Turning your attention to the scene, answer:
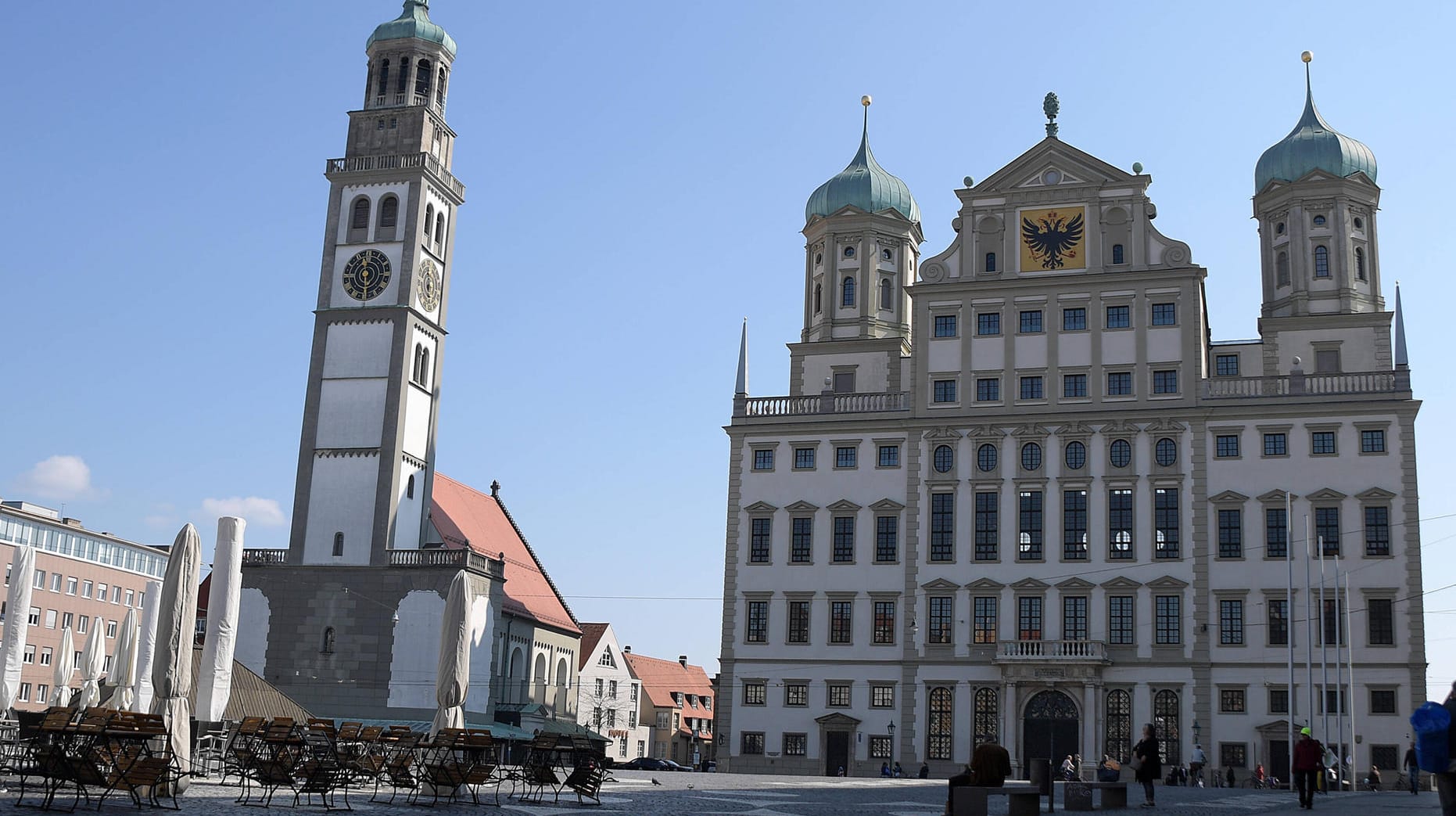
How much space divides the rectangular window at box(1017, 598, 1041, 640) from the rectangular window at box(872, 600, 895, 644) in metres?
4.84

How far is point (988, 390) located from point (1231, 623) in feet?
42.0

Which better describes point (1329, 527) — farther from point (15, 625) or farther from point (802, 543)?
point (15, 625)

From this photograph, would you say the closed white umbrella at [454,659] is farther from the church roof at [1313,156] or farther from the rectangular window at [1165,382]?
the church roof at [1313,156]

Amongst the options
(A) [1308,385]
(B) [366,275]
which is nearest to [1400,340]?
(A) [1308,385]

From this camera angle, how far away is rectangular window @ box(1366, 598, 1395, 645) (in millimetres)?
53469

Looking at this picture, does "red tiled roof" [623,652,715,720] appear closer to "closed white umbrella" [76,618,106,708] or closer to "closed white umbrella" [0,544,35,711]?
"closed white umbrella" [76,618,106,708]

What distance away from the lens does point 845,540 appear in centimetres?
6028

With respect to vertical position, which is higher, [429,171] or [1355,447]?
[429,171]

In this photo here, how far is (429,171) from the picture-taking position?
62781 mm

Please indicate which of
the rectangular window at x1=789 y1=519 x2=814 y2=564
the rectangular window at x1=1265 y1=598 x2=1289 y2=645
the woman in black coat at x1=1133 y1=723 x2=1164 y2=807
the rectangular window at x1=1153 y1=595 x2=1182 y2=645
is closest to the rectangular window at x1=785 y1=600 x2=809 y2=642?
the rectangular window at x1=789 y1=519 x2=814 y2=564

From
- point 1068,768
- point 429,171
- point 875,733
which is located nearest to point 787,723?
point 875,733

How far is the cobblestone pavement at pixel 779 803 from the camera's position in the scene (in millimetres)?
21281

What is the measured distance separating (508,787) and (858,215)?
43.5 meters

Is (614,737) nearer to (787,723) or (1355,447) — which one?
(787,723)
